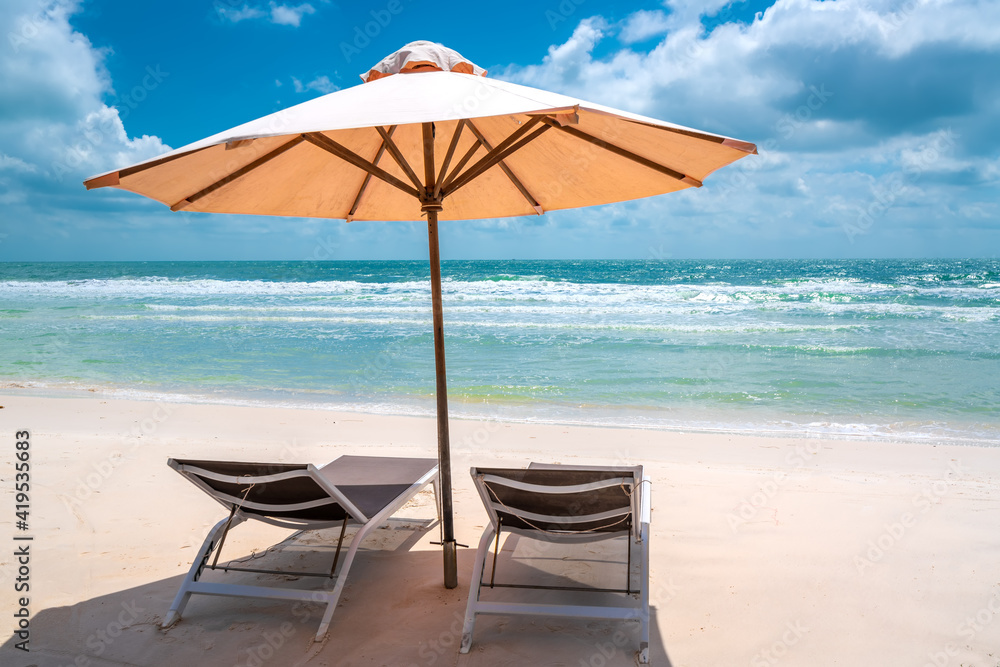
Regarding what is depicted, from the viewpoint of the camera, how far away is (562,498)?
2.79 m

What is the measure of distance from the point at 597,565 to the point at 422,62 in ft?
8.61

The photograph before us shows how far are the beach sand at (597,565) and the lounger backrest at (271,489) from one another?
19.1 inches

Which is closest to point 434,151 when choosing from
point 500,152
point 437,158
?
point 437,158

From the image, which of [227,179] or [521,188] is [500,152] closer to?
[521,188]

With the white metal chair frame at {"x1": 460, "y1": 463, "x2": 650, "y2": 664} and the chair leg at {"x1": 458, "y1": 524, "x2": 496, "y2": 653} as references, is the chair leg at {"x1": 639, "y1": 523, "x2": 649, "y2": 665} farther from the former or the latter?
the chair leg at {"x1": 458, "y1": 524, "x2": 496, "y2": 653}

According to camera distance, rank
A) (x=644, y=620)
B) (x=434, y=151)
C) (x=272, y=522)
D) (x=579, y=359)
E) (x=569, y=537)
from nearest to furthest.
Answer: (x=644, y=620) < (x=569, y=537) < (x=272, y=522) < (x=434, y=151) < (x=579, y=359)

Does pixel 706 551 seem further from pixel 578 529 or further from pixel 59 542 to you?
pixel 59 542

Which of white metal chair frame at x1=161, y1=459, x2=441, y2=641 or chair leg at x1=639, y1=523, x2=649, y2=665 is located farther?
white metal chair frame at x1=161, y1=459, x2=441, y2=641

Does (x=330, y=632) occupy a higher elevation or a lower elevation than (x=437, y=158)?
lower

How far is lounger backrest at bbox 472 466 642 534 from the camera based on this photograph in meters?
2.70

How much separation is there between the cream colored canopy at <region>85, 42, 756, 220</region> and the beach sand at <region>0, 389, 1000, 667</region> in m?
1.96

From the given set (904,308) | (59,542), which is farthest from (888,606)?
(904,308)

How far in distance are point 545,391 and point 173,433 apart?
4.81 meters

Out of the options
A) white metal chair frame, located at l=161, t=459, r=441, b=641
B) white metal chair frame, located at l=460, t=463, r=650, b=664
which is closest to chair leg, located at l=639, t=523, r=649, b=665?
white metal chair frame, located at l=460, t=463, r=650, b=664
